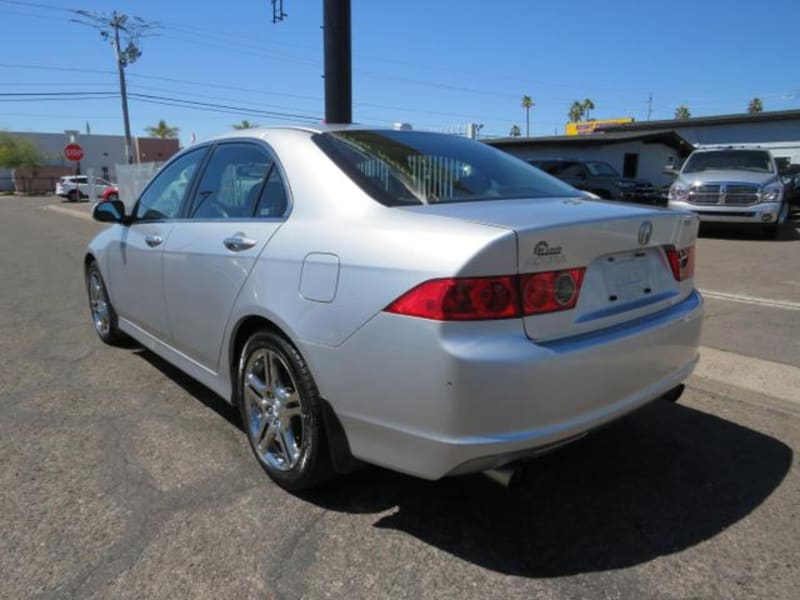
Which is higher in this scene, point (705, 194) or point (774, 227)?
point (705, 194)

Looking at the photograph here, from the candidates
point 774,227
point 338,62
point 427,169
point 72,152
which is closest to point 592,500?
point 427,169

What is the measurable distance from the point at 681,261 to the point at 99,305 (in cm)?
Answer: 441

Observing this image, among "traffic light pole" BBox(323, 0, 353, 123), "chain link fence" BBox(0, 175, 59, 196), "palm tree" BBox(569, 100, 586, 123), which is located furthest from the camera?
"palm tree" BBox(569, 100, 586, 123)

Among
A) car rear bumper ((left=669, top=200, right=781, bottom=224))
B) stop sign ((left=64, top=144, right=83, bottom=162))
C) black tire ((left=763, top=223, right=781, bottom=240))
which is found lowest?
black tire ((left=763, top=223, right=781, bottom=240))

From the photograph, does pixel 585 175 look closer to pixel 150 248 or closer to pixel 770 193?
pixel 770 193

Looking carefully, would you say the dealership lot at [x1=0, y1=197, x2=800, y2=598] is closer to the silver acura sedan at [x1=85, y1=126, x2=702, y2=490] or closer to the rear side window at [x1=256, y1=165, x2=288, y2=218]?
the silver acura sedan at [x1=85, y1=126, x2=702, y2=490]

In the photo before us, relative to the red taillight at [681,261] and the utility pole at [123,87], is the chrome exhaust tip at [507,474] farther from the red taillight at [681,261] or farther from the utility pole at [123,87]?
the utility pole at [123,87]

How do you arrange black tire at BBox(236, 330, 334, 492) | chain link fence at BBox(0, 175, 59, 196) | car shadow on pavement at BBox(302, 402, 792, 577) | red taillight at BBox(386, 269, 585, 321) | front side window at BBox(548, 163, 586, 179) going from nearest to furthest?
red taillight at BBox(386, 269, 585, 321) < car shadow on pavement at BBox(302, 402, 792, 577) < black tire at BBox(236, 330, 334, 492) < front side window at BBox(548, 163, 586, 179) < chain link fence at BBox(0, 175, 59, 196)

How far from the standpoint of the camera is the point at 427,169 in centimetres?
300

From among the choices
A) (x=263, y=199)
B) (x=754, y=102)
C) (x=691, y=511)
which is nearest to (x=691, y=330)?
(x=691, y=511)

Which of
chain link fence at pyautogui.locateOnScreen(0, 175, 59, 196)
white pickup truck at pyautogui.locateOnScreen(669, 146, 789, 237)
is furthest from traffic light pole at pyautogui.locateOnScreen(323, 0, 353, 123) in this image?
chain link fence at pyautogui.locateOnScreen(0, 175, 59, 196)

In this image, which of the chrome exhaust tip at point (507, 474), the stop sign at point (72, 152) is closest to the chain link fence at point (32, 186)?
the stop sign at point (72, 152)

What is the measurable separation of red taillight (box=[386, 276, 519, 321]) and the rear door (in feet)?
3.24

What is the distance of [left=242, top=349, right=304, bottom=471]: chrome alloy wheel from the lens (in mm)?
2805
